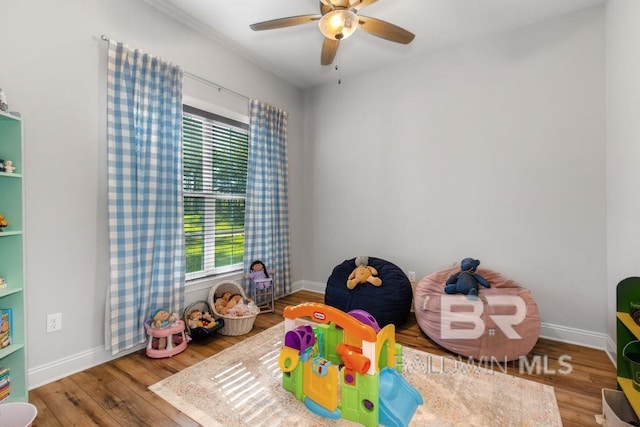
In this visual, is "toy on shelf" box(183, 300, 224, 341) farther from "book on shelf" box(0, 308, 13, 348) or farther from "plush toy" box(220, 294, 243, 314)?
"book on shelf" box(0, 308, 13, 348)

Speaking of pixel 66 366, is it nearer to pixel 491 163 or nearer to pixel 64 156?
pixel 64 156

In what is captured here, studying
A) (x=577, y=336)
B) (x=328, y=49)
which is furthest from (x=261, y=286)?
(x=577, y=336)

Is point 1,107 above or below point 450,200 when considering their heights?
above

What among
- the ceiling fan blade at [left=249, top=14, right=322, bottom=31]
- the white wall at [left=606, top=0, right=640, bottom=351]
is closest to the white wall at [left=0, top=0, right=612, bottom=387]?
the white wall at [left=606, top=0, right=640, bottom=351]

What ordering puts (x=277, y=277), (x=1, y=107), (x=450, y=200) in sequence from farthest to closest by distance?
(x=277, y=277)
(x=450, y=200)
(x=1, y=107)

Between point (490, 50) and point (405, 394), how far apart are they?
3.04m

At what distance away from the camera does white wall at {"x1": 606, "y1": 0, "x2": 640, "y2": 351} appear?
1859 millimetres

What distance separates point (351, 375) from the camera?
154 centimetres

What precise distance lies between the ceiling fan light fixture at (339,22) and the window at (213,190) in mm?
1569

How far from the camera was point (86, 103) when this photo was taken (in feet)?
6.74

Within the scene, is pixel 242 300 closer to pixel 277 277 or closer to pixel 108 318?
pixel 277 277

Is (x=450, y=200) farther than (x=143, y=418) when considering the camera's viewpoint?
Yes

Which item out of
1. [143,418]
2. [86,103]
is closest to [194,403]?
[143,418]

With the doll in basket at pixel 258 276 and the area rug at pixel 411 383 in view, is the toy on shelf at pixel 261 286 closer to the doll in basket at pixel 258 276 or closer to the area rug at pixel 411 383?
the doll in basket at pixel 258 276
